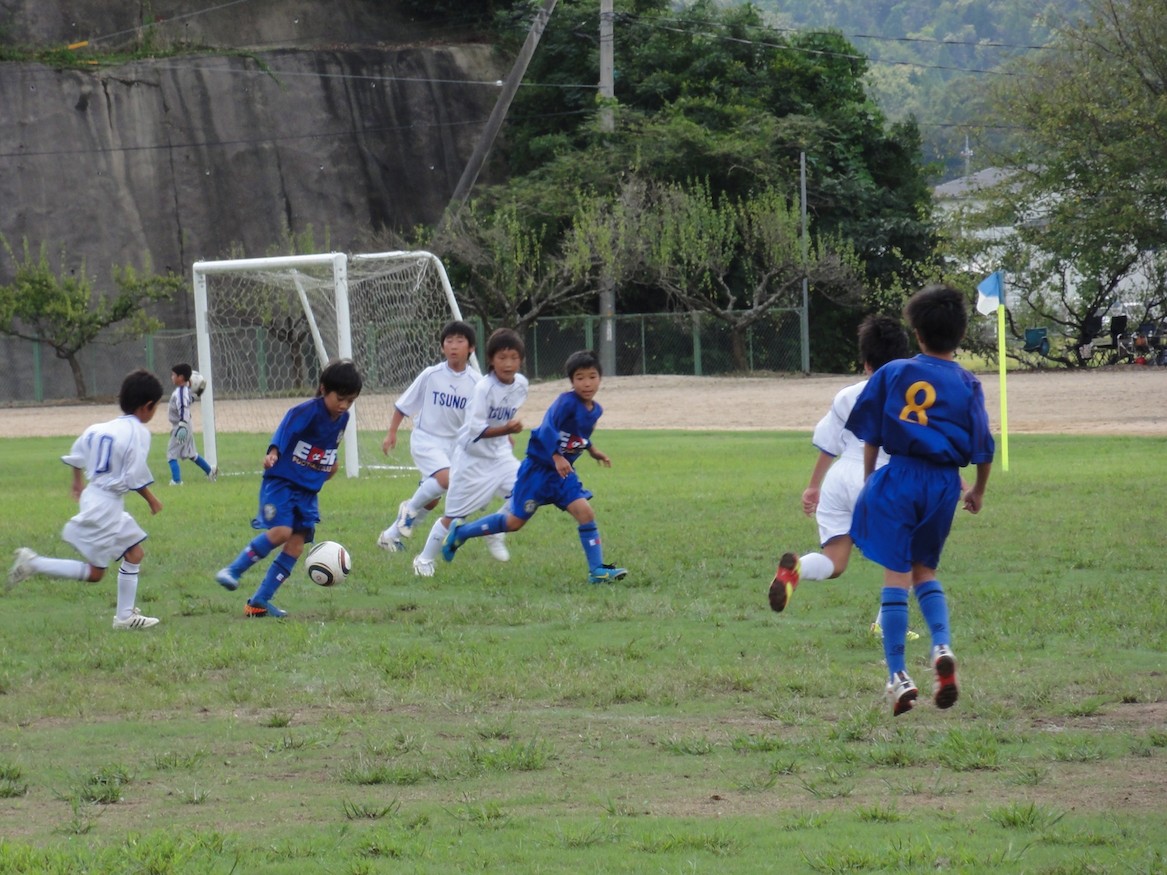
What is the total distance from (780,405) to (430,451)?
1949 cm

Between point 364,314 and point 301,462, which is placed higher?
point 364,314

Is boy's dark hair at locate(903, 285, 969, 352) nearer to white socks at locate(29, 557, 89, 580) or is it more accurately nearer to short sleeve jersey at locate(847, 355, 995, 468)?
short sleeve jersey at locate(847, 355, 995, 468)

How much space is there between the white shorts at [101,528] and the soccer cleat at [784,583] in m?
3.55

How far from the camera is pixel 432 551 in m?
9.73

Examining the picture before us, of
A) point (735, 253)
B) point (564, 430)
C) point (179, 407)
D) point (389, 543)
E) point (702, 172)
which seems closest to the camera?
point (564, 430)

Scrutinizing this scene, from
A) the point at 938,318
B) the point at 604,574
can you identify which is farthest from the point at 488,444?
the point at 938,318

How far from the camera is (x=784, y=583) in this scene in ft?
19.0

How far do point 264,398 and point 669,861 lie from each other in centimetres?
3146

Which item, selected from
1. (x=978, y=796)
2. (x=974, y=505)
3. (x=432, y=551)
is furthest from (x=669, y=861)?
(x=432, y=551)

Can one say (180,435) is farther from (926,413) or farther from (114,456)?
(926,413)

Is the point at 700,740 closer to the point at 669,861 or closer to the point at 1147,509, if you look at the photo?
the point at 669,861

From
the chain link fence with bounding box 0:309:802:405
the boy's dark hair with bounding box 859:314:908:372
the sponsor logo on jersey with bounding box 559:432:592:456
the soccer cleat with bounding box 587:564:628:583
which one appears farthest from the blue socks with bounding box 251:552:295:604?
Result: the chain link fence with bounding box 0:309:802:405

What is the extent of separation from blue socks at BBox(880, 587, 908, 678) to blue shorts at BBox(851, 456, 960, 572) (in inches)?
3.8

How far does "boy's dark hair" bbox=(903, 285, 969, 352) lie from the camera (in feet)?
17.8
